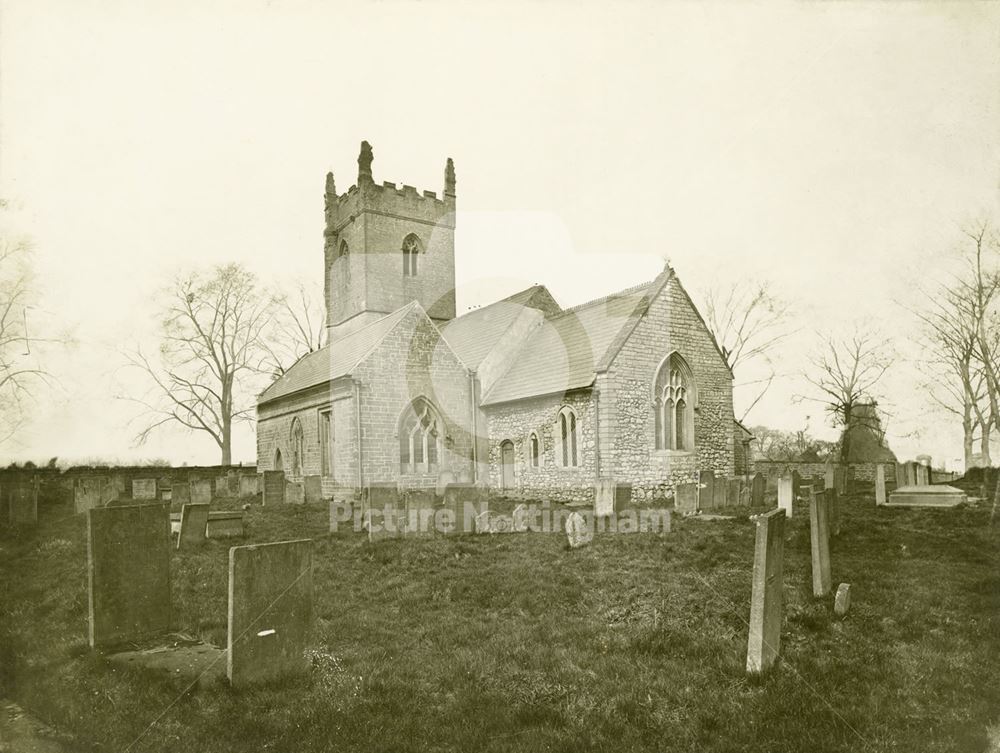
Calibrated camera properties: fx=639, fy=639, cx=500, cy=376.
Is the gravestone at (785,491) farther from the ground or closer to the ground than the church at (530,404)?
closer to the ground

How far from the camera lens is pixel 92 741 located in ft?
14.0

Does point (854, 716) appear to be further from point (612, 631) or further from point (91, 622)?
point (91, 622)

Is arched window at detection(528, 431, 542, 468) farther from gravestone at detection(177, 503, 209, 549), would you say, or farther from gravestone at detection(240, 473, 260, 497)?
gravestone at detection(177, 503, 209, 549)

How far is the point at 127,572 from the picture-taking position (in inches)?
245

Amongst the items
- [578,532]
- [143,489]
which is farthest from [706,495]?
[143,489]

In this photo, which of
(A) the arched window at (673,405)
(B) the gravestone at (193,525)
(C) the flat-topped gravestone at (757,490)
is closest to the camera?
(B) the gravestone at (193,525)

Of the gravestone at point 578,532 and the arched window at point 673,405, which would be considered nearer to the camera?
the gravestone at point 578,532

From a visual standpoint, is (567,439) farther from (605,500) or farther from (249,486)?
(249,486)

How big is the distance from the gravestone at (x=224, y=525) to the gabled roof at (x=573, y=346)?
1017cm

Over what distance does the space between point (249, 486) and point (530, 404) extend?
9.52 metres

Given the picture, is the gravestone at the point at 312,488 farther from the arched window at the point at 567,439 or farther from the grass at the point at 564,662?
the grass at the point at 564,662

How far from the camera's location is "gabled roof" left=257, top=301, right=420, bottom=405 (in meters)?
20.7

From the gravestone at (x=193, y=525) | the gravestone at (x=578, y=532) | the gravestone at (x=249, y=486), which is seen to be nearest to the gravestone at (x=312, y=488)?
the gravestone at (x=249, y=486)

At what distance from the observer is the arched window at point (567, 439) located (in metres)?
19.4
